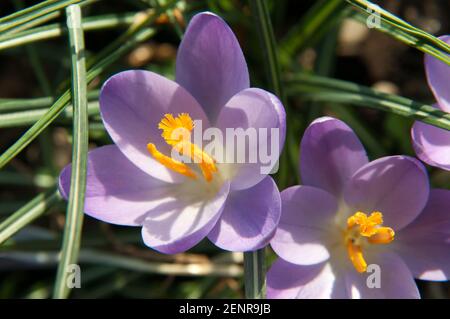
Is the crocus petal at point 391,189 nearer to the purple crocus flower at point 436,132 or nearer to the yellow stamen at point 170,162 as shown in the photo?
the purple crocus flower at point 436,132

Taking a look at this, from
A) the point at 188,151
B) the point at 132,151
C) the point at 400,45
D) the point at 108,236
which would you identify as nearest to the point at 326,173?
the point at 188,151

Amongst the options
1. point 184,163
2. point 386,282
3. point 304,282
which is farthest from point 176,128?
point 386,282

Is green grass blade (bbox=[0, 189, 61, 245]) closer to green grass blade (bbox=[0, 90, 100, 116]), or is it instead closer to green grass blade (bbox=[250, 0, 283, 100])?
green grass blade (bbox=[0, 90, 100, 116])

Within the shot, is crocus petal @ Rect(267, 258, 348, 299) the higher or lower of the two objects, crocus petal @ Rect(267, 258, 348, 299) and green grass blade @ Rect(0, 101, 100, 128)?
the lower

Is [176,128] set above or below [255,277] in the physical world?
above

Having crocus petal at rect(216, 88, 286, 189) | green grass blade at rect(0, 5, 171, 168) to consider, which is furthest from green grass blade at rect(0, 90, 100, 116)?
crocus petal at rect(216, 88, 286, 189)

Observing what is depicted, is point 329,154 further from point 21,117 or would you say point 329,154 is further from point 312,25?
point 21,117

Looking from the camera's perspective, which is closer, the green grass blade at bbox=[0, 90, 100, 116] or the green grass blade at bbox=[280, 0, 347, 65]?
the green grass blade at bbox=[0, 90, 100, 116]

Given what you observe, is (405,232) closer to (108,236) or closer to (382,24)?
(382,24)
